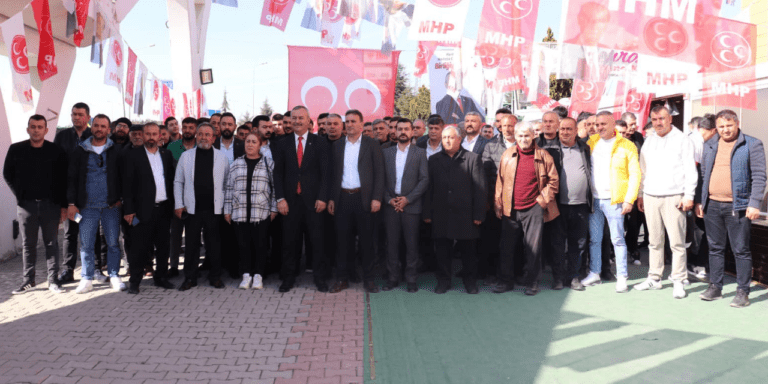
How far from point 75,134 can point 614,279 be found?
7116 millimetres

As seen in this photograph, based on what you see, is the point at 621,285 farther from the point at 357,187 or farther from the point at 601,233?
the point at 357,187

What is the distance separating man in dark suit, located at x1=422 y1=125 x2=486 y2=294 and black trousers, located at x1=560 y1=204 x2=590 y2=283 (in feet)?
3.33

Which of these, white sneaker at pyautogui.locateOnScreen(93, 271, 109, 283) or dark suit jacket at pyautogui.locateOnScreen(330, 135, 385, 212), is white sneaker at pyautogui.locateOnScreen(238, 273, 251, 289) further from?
white sneaker at pyautogui.locateOnScreen(93, 271, 109, 283)

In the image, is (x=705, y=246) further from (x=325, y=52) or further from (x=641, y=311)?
(x=325, y=52)

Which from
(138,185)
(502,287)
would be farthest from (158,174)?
(502,287)

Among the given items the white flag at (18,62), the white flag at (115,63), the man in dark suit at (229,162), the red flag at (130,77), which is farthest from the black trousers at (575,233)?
the red flag at (130,77)

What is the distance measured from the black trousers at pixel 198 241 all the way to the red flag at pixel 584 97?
7.80 metres

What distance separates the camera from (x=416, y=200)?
608 centimetres

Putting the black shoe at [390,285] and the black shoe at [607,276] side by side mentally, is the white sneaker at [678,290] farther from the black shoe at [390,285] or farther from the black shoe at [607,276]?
the black shoe at [390,285]

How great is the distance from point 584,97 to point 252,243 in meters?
8.09

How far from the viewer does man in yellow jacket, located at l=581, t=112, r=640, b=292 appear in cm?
598

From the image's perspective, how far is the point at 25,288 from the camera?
629cm

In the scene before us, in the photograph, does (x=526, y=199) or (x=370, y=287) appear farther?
(x=370, y=287)

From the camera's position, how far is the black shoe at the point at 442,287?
236 inches
